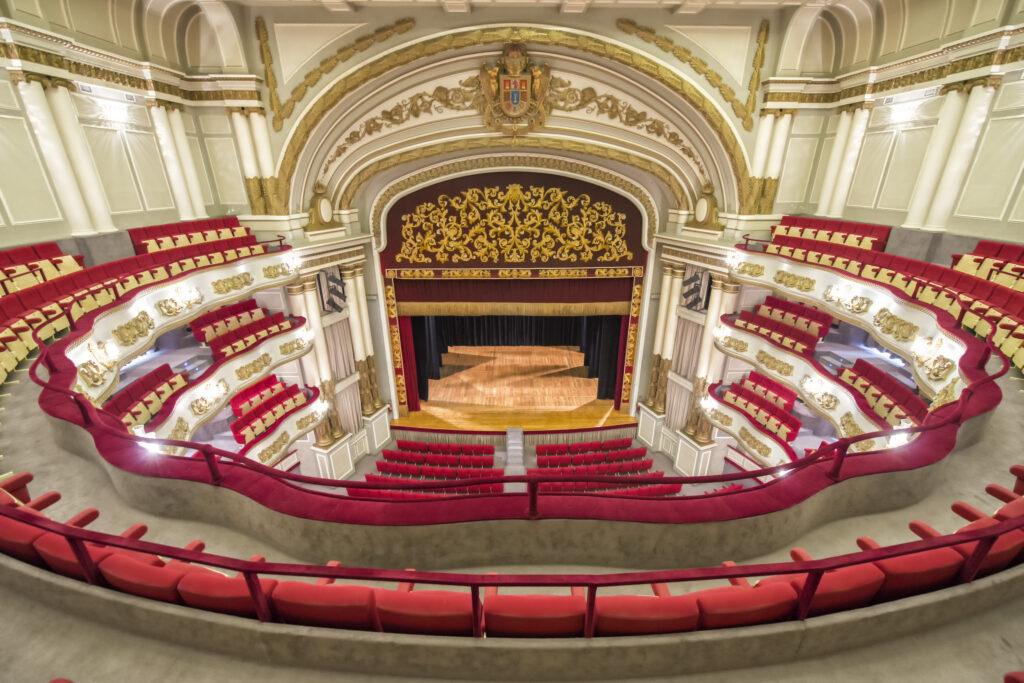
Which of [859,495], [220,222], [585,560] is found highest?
[220,222]

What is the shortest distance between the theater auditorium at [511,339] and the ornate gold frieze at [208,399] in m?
0.05

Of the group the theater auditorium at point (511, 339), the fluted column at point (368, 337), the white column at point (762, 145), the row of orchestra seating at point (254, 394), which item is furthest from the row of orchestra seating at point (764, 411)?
the row of orchestra seating at point (254, 394)

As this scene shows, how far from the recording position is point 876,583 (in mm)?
2707

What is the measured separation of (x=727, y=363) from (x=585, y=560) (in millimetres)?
10423

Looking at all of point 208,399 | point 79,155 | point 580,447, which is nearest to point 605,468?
point 580,447

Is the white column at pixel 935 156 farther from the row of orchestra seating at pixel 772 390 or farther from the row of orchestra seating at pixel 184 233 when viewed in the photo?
the row of orchestra seating at pixel 184 233

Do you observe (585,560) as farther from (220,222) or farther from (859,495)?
(220,222)

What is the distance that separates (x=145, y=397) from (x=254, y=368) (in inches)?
85.9

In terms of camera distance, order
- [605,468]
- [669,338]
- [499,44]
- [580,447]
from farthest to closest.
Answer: [580,447] < [669,338] < [605,468] < [499,44]

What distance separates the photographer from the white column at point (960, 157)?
8273 mm

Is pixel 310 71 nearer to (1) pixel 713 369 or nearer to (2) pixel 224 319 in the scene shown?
(2) pixel 224 319

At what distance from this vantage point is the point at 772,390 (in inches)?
457

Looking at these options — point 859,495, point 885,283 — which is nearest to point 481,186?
point 885,283

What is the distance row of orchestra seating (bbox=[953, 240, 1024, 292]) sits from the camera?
23.7ft
